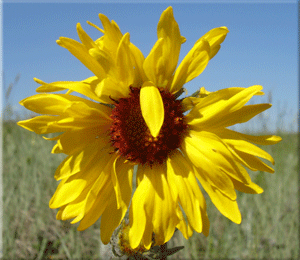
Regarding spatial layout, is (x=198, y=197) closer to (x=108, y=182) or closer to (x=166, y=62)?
(x=108, y=182)

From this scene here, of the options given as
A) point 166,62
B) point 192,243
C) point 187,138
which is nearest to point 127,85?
point 166,62

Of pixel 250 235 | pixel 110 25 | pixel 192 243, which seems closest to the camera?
pixel 110 25

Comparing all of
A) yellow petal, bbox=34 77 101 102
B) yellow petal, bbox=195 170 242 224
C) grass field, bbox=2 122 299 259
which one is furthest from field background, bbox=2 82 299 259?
yellow petal, bbox=34 77 101 102

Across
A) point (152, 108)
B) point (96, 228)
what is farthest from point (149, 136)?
point (96, 228)

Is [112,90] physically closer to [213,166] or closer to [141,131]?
[141,131]

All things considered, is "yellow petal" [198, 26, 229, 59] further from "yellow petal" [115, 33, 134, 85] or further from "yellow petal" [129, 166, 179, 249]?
"yellow petal" [129, 166, 179, 249]

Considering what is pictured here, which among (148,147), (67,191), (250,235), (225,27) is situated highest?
(225,27)

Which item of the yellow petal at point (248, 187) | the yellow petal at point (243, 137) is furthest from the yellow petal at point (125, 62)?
the yellow petal at point (248, 187)
